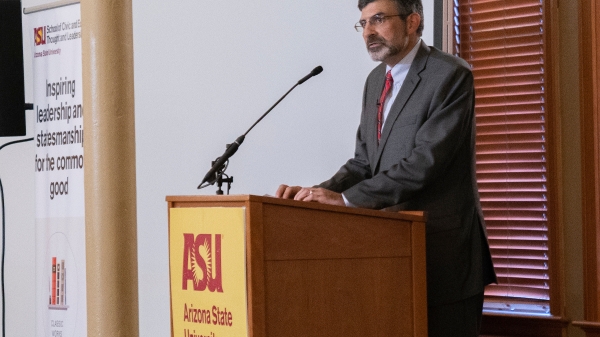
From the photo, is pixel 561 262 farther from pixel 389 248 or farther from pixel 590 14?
pixel 389 248

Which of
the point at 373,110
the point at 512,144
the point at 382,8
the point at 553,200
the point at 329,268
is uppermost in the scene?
the point at 382,8

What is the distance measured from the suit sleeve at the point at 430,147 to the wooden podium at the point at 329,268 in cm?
16

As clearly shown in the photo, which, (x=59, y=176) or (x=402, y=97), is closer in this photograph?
(x=402, y=97)

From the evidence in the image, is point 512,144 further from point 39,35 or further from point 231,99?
point 39,35

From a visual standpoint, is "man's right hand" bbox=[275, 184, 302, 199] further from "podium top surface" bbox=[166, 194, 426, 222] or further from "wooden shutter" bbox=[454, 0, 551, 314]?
"wooden shutter" bbox=[454, 0, 551, 314]

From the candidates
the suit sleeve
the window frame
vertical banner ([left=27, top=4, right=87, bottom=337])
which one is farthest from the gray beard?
vertical banner ([left=27, top=4, right=87, bottom=337])

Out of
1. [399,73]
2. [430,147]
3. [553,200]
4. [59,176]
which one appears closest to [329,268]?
[430,147]

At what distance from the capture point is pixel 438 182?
2.35 m

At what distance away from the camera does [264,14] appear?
12.4ft

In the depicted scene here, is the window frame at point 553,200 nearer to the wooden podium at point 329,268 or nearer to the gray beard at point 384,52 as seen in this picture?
the gray beard at point 384,52

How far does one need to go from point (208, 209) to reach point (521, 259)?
5.42ft

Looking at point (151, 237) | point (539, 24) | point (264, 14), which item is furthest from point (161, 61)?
point (539, 24)

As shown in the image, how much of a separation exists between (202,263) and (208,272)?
0.10 feet

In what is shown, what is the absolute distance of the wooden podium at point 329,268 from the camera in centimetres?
171
